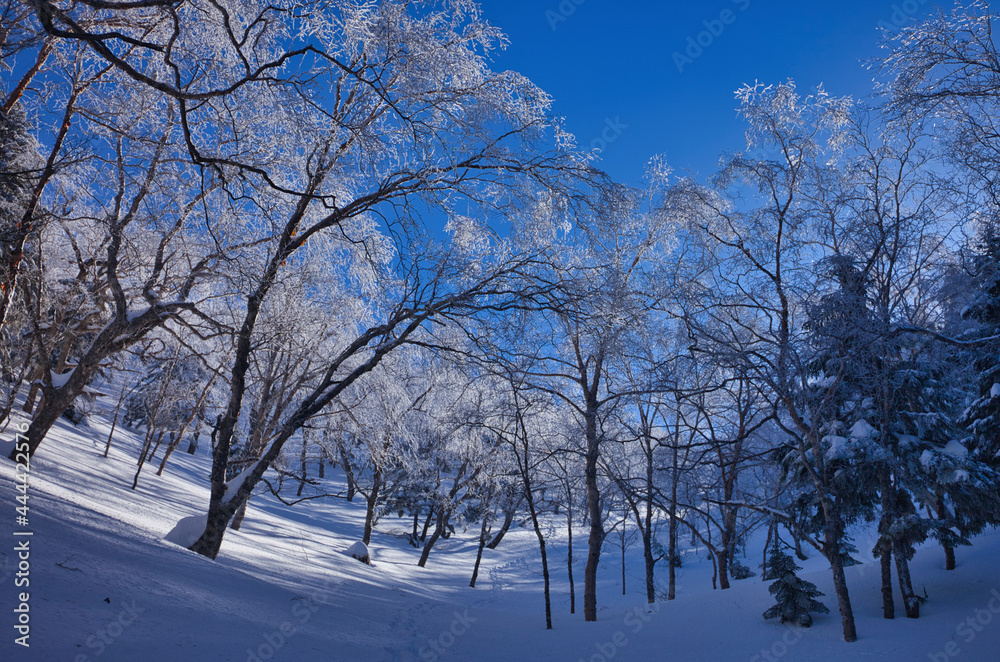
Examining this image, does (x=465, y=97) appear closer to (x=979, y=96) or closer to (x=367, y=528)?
(x=979, y=96)

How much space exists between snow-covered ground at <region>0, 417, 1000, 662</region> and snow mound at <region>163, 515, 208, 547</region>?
464mm

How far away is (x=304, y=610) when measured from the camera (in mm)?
5695

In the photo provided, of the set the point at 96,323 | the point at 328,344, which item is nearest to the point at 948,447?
the point at 328,344

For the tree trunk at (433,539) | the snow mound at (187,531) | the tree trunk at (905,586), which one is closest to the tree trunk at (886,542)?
the tree trunk at (905,586)

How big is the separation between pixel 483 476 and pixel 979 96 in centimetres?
1447

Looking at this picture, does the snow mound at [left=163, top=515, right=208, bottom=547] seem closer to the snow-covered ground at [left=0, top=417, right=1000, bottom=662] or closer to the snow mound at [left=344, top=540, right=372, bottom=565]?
the snow-covered ground at [left=0, top=417, right=1000, bottom=662]

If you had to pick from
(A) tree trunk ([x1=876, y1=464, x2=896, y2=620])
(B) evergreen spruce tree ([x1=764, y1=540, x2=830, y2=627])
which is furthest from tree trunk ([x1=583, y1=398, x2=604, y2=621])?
(A) tree trunk ([x1=876, y1=464, x2=896, y2=620])

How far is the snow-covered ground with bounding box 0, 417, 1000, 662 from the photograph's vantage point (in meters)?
3.21

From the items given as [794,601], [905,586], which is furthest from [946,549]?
[794,601]

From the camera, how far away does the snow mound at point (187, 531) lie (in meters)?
6.81

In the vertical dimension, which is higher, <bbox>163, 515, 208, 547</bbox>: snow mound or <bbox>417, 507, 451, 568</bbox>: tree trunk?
<bbox>163, 515, 208, 547</bbox>: snow mound

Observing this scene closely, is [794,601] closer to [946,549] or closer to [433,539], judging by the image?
[946,549]

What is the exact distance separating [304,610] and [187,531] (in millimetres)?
2453

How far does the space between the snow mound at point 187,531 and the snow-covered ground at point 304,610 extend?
0.46 m
